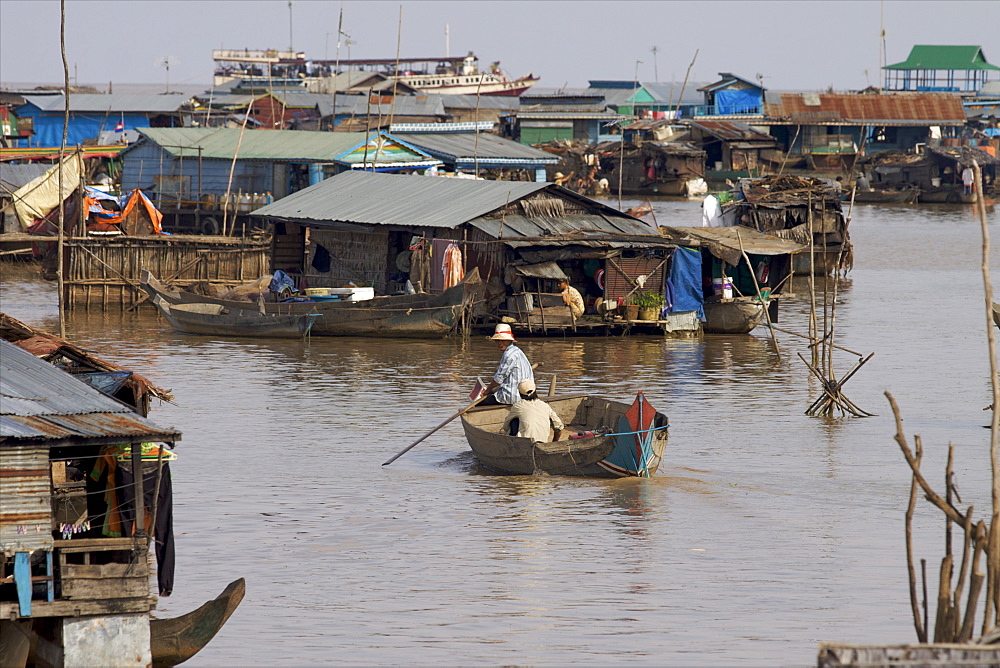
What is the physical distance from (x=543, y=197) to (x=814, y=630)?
14.6 metres

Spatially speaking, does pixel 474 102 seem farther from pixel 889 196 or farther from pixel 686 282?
pixel 686 282

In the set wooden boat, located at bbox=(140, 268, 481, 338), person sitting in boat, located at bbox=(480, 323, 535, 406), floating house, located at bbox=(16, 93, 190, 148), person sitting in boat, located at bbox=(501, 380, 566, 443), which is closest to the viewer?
person sitting in boat, located at bbox=(501, 380, 566, 443)

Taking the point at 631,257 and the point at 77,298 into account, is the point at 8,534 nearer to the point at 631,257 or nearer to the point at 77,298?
the point at 631,257

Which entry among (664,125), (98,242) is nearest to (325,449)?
(98,242)

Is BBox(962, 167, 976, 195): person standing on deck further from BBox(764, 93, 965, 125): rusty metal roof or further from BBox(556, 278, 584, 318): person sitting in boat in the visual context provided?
BBox(556, 278, 584, 318): person sitting in boat

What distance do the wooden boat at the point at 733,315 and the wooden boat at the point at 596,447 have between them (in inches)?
380

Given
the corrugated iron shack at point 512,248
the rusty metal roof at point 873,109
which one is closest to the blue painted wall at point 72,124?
the corrugated iron shack at point 512,248

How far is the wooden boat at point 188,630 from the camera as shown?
25.5ft

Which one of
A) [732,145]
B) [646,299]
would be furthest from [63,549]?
[732,145]

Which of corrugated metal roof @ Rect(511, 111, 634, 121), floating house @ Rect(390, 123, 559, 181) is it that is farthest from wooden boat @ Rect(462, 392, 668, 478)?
corrugated metal roof @ Rect(511, 111, 634, 121)

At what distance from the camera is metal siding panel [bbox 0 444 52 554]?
6.76 m

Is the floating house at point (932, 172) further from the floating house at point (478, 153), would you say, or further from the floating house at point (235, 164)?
the floating house at point (235, 164)

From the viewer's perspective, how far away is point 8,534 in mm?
6766

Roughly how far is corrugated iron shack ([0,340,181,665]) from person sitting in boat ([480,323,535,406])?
5.69 m
